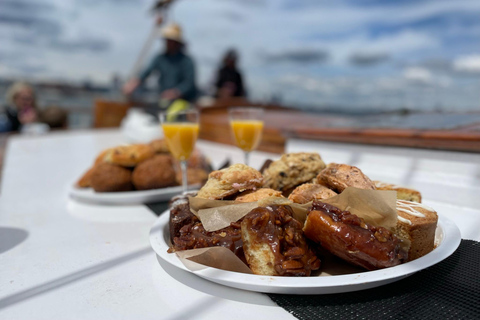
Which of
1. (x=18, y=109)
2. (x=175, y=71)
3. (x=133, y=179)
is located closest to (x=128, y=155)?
(x=133, y=179)

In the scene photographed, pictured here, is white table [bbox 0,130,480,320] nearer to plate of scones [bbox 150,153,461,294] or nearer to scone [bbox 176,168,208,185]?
plate of scones [bbox 150,153,461,294]

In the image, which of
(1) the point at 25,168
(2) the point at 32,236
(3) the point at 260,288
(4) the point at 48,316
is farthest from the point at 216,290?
(1) the point at 25,168

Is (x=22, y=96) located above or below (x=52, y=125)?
above

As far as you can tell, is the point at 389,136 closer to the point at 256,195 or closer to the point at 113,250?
the point at 256,195

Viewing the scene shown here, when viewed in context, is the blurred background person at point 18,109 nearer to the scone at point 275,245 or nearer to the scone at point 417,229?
the scone at point 275,245

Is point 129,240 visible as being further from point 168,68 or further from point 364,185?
point 168,68

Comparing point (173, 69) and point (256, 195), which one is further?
point (173, 69)
